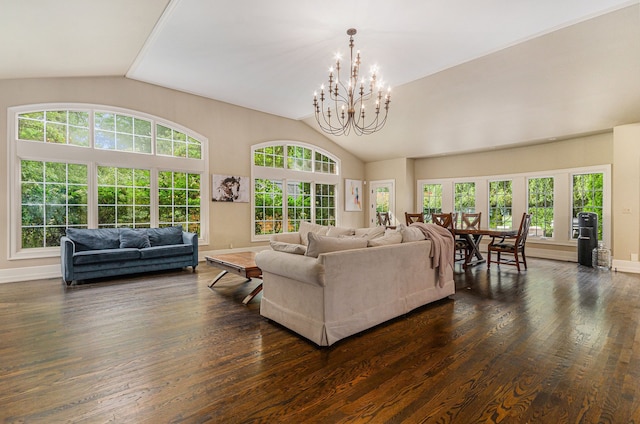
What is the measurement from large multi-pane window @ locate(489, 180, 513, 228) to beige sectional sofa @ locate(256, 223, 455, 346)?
17.3 feet

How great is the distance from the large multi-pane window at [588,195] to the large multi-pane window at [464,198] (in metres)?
2.08

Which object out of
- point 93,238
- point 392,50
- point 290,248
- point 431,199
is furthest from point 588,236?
point 93,238

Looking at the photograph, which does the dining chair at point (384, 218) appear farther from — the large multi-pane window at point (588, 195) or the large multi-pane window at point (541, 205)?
the large multi-pane window at point (588, 195)

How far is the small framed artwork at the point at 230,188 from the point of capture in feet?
22.0

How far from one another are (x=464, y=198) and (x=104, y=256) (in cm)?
813

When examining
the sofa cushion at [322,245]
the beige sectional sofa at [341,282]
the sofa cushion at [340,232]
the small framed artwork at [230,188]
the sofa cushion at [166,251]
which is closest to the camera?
the beige sectional sofa at [341,282]

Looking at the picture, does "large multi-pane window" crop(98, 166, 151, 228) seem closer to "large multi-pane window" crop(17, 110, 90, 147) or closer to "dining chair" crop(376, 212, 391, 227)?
"large multi-pane window" crop(17, 110, 90, 147)

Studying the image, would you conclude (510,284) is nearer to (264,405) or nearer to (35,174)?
(264,405)

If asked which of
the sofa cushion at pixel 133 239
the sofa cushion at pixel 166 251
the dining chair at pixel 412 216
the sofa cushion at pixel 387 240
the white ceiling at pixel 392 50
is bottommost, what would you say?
the sofa cushion at pixel 166 251

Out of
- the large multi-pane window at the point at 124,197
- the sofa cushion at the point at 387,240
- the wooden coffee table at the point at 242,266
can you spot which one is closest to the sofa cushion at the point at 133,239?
the large multi-pane window at the point at 124,197

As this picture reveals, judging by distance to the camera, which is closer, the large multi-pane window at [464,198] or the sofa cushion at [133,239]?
the sofa cushion at [133,239]

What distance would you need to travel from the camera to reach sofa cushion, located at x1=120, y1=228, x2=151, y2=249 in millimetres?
5173

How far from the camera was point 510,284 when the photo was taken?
15.0ft

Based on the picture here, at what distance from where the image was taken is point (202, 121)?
6602mm
